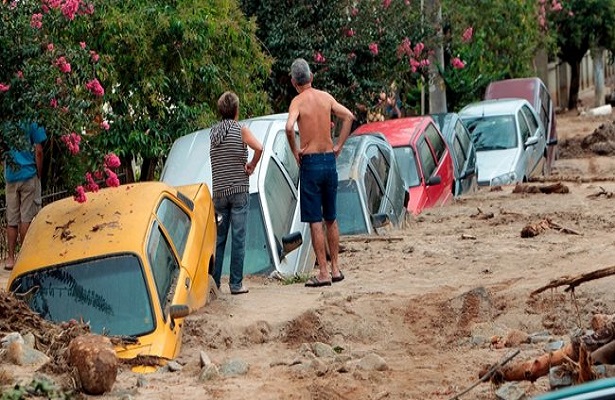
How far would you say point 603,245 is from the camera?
13391 mm

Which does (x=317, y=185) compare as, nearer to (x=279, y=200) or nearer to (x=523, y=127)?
(x=279, y=200)

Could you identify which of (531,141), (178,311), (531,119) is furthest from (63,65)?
(531,119)

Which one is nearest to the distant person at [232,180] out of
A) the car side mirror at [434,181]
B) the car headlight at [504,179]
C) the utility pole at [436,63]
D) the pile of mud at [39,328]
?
the pile of mud at [39,328]

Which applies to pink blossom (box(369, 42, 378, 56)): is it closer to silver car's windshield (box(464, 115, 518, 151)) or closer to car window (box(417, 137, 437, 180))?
silver car's windshield (box(464, 115, 518, 151))

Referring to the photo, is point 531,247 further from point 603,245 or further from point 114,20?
point 114,20

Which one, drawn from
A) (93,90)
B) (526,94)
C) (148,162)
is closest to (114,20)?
(148,162)

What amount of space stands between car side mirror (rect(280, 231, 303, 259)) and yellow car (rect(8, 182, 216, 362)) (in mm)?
1163

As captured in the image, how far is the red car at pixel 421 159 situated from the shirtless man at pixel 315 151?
18.5 feet

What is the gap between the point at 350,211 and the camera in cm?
1512

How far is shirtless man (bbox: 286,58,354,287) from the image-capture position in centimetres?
1184

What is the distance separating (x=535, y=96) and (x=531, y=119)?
4.87 m

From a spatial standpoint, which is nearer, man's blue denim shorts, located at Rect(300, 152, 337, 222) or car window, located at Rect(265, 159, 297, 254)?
man's blue denim shorts, located at Rect(300, 152, 337, 222)

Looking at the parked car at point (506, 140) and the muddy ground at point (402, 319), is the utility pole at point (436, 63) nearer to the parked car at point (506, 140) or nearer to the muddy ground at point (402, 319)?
the parked car at point (506, 140)

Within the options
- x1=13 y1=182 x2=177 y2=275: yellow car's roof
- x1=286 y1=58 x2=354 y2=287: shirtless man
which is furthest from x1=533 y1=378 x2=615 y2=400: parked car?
x1=286 y1=58 x2=354 y2=287: shirtless man
